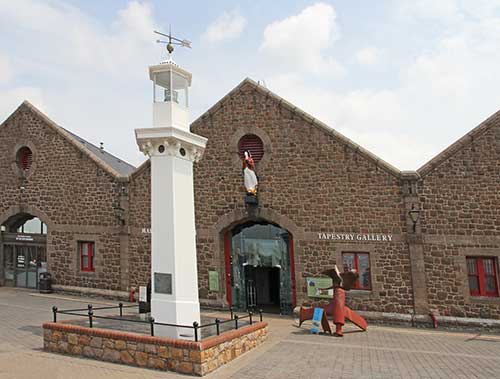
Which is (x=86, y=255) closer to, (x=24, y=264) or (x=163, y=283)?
(x=24, y=264)

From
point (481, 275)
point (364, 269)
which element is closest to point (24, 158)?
point (364, 269)

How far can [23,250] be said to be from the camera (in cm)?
1839

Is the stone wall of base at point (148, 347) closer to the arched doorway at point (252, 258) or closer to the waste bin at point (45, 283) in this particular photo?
the arched doorway at point (252, 258)

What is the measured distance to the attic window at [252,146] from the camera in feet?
47.6

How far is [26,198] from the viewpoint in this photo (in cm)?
1795

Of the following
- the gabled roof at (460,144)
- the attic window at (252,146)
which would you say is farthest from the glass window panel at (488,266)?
the attic window at (252,146)

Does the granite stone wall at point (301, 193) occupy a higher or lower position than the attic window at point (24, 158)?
lower

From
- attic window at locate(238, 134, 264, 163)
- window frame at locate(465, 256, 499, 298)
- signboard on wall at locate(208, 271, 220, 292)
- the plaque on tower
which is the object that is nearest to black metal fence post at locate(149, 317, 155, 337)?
the plaque on tower

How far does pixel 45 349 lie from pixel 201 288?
6.53 meters

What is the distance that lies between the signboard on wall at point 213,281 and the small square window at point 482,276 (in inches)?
339

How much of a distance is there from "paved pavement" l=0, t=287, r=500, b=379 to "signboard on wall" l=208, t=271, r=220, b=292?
3.19 meters

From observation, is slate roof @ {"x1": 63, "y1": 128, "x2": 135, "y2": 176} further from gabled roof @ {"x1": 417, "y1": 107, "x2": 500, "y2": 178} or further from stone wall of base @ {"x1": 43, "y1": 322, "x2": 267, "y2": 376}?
gabled roof @ {"x1": 417, "y1": 107, "x2": 500, "y2": 178}

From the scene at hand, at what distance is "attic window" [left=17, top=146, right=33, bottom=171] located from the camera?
60.1 ft

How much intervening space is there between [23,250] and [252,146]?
12687 mm
